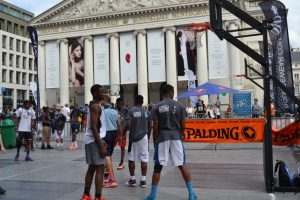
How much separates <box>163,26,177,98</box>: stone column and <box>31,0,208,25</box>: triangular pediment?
343 cm

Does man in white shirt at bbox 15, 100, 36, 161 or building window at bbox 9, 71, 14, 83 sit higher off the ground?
building window at bbox 9, 71, 14, 83

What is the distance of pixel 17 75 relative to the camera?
247ft

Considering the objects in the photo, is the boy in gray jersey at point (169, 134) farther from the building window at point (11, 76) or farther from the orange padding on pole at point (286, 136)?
the building window at point (11, 76)

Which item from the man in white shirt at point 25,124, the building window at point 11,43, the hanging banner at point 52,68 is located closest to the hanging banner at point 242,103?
the man in white shirt at point 25,124

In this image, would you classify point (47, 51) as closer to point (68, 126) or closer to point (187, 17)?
point (187, 17)

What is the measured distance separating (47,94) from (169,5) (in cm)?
2164

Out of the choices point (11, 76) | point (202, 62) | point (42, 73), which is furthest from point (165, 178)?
point (11, 76)

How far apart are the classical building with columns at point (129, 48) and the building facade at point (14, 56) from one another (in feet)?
65.1

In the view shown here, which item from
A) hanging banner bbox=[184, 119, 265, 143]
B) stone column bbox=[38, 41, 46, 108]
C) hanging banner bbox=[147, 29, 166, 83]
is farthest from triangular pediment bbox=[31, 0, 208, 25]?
hanging banner bbox=[184, 119, 265, 143]

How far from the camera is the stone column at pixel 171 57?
45.2 metres

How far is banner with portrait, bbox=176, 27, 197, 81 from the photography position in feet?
145

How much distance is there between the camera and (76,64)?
5034 centimetres

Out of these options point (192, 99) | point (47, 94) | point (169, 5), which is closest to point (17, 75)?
point (47, 94)

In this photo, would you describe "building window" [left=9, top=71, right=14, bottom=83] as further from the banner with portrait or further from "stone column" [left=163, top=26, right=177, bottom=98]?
the banner with portrait
